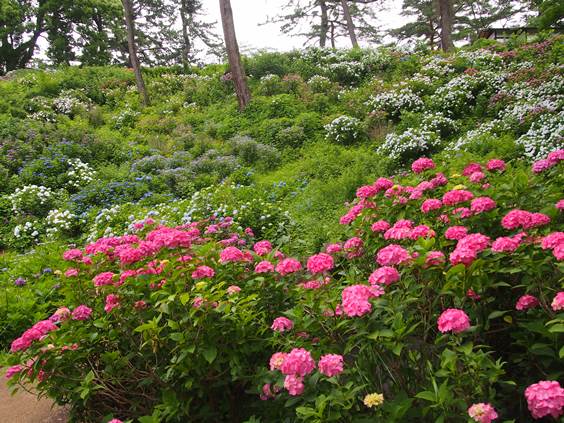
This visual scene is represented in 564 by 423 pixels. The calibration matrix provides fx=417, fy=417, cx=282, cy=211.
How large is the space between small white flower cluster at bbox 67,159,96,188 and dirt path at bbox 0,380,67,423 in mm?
6333

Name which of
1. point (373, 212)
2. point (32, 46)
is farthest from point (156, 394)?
point (32, 46)

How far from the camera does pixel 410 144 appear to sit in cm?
787

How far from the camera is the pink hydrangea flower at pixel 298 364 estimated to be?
1701 mm

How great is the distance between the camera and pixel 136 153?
11.0m

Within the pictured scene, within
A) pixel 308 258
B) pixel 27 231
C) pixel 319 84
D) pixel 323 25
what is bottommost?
pixel 27 231

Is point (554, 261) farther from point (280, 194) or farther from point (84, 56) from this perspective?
point (84, 56)

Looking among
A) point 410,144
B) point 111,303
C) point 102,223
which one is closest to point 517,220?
point 111,303

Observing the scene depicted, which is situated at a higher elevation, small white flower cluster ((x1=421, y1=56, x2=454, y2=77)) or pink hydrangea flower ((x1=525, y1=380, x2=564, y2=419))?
small white flower cluster ((x1=421, y1=56, x2=454, y2=77))

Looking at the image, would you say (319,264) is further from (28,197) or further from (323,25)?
(323,25)

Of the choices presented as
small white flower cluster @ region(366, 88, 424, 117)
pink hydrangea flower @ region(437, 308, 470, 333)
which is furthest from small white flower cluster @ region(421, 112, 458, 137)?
pink hydrangea flower @ region(437, 308, 470, 333)

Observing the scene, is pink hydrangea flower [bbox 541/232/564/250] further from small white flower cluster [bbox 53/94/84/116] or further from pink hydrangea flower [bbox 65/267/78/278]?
small white flower cluster [bbox 53/94/84/116]

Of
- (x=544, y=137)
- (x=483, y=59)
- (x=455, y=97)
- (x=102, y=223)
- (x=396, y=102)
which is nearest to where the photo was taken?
(x=544, y=137)

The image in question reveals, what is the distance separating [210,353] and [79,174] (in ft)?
28.2

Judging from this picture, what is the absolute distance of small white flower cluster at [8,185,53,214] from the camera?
8.05m
